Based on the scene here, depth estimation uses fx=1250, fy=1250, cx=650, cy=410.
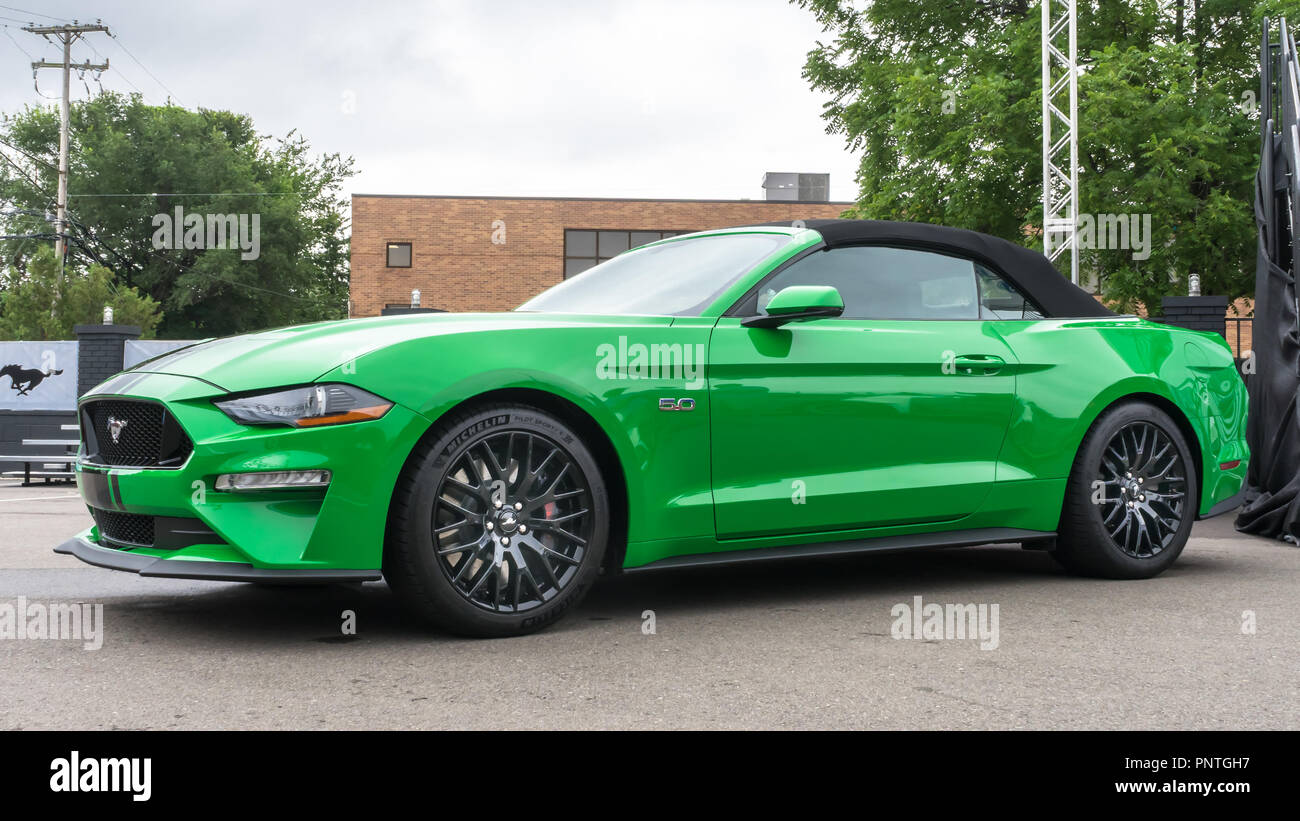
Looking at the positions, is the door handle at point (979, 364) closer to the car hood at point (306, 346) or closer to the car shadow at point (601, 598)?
the car shadow at point (601, 598)

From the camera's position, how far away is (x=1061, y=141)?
20438mm

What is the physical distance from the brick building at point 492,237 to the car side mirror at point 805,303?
3559cm

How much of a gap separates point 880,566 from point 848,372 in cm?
169

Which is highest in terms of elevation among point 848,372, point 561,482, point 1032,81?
point 1032,81

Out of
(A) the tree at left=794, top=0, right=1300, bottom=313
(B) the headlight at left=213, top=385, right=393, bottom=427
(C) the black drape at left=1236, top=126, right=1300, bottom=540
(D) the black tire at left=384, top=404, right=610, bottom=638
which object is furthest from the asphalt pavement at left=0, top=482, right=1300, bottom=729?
(A) the tree at left=794, top=0, right=1300, bottom=313

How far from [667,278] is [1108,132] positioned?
17.8 m

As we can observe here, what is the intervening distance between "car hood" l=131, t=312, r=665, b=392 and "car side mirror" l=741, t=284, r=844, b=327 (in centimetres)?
58

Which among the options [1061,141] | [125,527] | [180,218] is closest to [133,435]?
[125,527]

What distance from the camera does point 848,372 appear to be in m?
4.88

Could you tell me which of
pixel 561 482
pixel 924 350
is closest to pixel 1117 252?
pixel 924 350

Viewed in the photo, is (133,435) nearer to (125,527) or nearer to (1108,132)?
(125,527)

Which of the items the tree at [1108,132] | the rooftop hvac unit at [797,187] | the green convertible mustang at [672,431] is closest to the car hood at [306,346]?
the green convertible mustang at [672,431]
